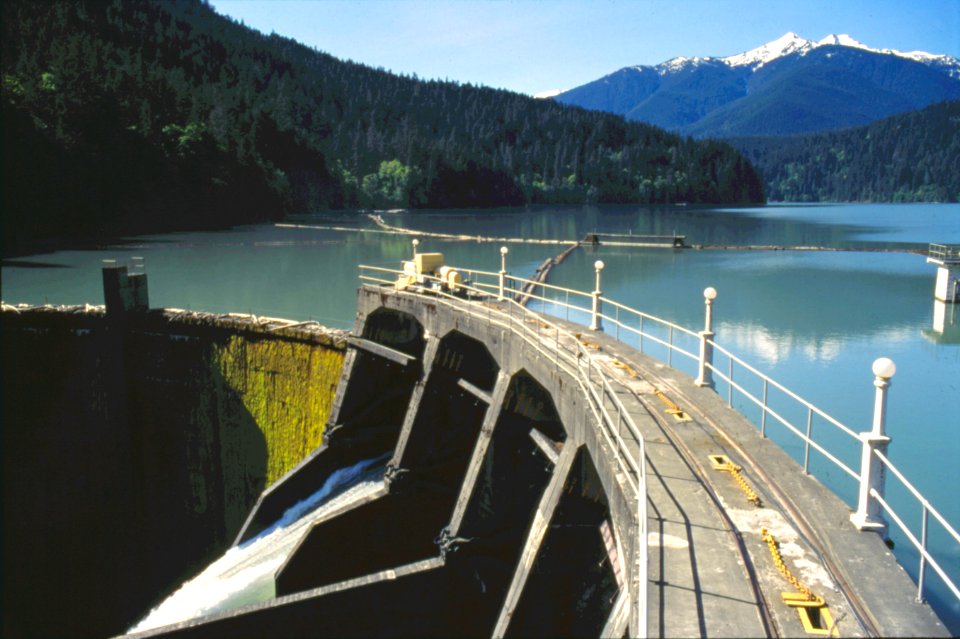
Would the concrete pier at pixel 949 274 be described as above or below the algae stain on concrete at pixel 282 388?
above

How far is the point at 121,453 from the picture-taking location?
74.4 feet

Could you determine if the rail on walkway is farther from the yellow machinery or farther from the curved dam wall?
the curved dam wall

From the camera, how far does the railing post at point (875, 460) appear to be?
6.05 meters

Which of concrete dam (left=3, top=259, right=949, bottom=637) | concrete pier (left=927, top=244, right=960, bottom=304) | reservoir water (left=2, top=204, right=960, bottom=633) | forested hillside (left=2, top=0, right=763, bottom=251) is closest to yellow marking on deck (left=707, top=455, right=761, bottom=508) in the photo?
concrete dam (left=3, top=259, right=949, bottom=637)

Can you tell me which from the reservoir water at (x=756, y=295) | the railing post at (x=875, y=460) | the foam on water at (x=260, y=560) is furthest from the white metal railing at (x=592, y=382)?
the reservoir water at (x=756, y=295)

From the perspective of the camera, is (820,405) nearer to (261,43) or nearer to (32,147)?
(32,147)

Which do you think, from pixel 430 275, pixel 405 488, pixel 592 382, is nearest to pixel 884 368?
pixel 592 382

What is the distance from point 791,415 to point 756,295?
1974 cm

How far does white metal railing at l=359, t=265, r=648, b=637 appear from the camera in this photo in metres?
5.53

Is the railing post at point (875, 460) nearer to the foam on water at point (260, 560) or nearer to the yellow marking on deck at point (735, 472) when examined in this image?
the yellow marking on deck at point (735, 472)

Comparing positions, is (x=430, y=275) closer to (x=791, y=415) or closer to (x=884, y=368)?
(x=791, y=415)

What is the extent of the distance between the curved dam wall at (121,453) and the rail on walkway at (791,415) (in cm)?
657

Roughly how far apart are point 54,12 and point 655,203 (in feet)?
441

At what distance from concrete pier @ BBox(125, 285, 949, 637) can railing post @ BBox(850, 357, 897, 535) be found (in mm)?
142
